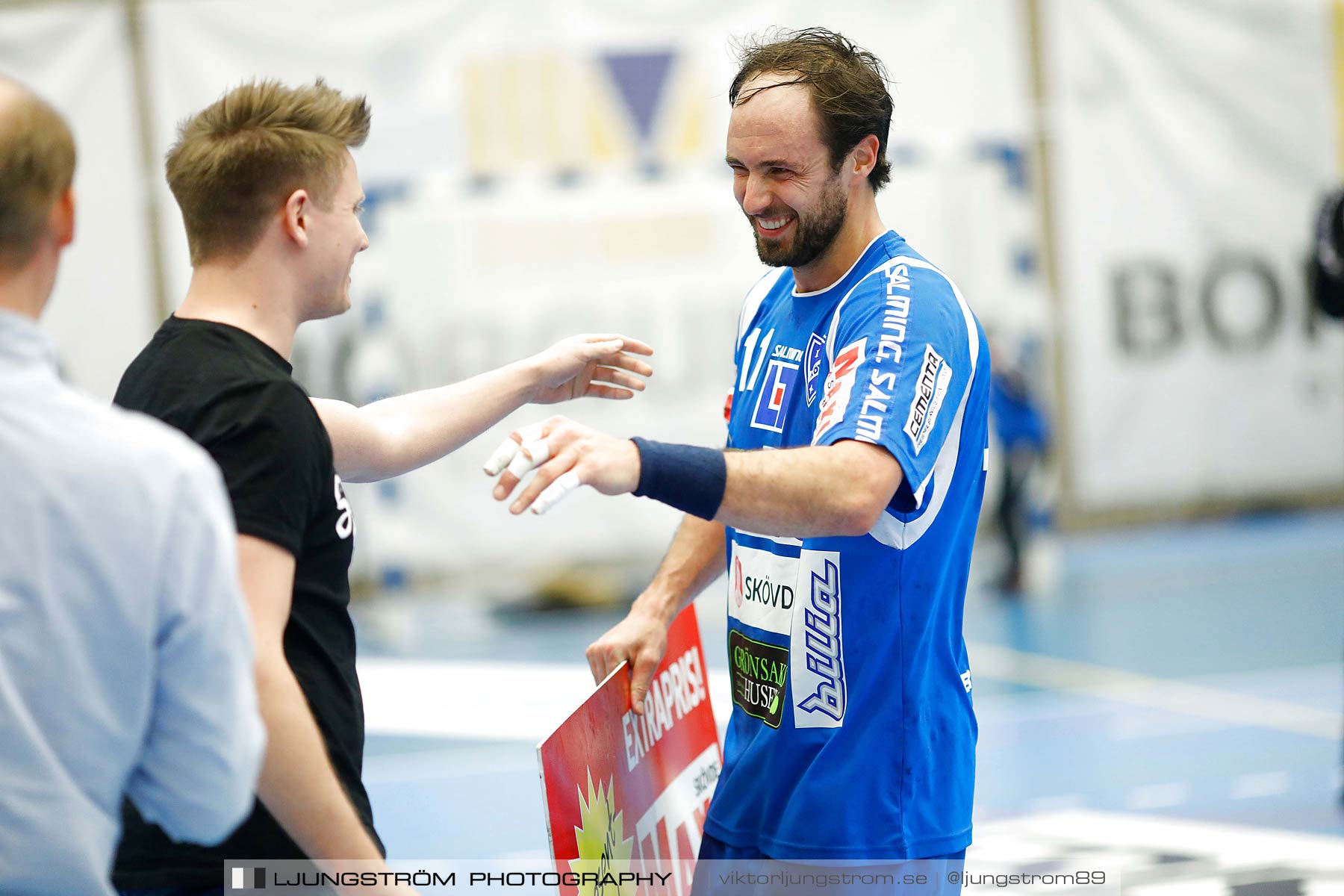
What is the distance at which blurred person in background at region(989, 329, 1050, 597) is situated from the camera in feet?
31.1

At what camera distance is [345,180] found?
1.98 m

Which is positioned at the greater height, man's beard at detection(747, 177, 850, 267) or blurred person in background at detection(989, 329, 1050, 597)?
man's beard at detection(747, 177, 850, 267)

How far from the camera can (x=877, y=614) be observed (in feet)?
7.59

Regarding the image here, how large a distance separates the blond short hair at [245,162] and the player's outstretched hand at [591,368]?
2.45 feet

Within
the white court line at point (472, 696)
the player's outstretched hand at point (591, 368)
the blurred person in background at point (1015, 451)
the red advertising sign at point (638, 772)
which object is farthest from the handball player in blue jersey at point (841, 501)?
the blurred person in background at point (1015, 451)

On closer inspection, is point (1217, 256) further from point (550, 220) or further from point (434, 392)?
point (434, 392)

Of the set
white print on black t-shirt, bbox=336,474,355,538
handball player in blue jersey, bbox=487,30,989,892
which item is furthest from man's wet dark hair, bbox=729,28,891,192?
white print on black t-shirt, bbox=336,474,355,538

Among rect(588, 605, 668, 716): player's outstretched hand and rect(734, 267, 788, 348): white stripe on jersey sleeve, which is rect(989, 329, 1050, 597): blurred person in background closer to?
rect(734, 267, 788, 348): white stripe on jersey sleeve

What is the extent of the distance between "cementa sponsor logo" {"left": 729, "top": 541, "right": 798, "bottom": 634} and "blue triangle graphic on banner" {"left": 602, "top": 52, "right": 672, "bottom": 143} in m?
8.58

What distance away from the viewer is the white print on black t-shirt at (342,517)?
75.1 inches

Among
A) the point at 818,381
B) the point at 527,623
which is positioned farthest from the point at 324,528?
the point at 527,623

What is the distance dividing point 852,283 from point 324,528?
43.5 inches

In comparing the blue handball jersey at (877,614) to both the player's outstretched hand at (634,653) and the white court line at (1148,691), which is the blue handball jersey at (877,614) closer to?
the player's outstretched hand at (634,653)

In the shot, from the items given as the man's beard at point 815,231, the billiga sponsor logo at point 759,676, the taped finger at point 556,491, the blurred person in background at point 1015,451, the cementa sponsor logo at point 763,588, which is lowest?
the blurred person in background at point 1015,451
